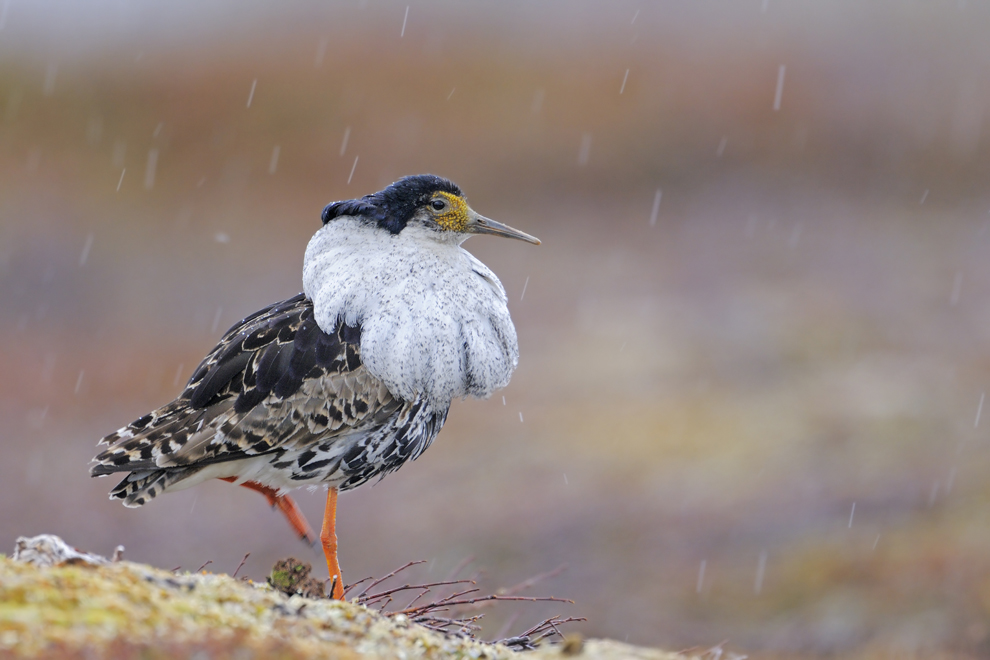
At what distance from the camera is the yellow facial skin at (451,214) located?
5.73 m

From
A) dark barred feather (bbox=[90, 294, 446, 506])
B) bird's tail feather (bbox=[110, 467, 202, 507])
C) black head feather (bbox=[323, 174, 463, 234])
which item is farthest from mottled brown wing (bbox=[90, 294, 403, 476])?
black head feather (bbox=[323, 174, 463, 234])

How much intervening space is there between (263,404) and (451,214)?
165 centimetres

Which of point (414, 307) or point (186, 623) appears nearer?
point (186, 623)

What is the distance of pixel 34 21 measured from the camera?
27625 millimetres

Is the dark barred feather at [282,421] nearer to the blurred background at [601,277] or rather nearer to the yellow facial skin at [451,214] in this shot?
the yellow facial skin at [451,214]

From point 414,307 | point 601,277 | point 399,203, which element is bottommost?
point 601,277

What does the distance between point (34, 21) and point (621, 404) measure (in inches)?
888

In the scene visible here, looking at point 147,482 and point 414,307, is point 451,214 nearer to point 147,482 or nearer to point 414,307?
point 414,307

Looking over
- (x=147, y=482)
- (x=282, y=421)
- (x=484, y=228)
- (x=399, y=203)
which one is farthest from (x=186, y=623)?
(x=484, y=228)

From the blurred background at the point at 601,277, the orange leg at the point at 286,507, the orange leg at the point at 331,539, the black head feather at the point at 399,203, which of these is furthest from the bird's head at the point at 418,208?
the blurred background at the point at 601,277

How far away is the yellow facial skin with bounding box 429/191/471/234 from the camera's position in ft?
18.8

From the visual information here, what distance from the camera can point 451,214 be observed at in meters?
5.75

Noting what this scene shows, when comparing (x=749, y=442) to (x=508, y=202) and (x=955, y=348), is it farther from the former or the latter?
(x=508, y=202)

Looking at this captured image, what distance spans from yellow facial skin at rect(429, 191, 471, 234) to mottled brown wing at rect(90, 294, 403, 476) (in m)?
0.88
